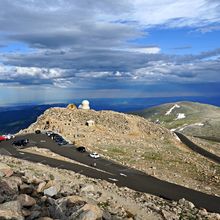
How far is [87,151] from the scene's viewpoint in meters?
80.3

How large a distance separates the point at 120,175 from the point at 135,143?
30.9 metres

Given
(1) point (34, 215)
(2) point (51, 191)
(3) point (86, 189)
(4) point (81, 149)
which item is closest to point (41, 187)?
(2) point (51, 191)

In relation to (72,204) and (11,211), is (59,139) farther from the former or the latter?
(11,211)

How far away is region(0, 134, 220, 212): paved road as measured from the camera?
5303 centimetres

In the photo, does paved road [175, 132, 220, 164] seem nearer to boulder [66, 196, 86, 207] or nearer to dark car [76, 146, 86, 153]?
dark car [76, 146, 86, 153]

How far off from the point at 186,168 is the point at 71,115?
42013 mm

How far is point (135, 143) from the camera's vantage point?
92812 mm

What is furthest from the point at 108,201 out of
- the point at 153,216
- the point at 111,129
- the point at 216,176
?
the point at 111,129

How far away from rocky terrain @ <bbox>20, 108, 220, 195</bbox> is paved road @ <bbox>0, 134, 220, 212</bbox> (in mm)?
4413

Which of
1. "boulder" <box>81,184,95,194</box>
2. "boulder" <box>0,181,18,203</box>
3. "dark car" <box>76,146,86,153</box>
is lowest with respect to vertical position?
"dark car" <box>76,146,86,153</box>

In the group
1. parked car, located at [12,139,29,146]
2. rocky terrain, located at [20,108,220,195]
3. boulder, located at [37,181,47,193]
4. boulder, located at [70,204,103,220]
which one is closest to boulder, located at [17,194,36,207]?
boulder, located at [70,204,103,220]

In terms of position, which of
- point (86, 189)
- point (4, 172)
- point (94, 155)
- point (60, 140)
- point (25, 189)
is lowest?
point (94, 155)

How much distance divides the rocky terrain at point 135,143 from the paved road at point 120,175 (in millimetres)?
4413

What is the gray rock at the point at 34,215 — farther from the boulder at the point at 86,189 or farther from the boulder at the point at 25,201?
the boulder at the point at 86,189
